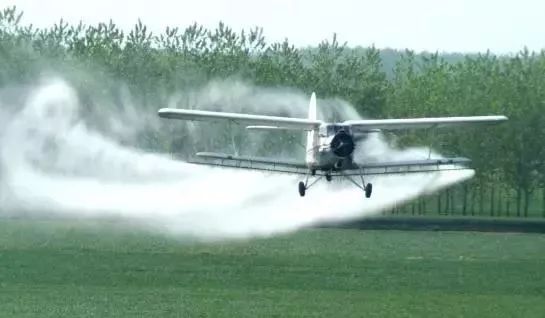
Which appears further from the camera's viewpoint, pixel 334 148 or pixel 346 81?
pixel 346 81

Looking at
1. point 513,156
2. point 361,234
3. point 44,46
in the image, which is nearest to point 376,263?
point 361,234

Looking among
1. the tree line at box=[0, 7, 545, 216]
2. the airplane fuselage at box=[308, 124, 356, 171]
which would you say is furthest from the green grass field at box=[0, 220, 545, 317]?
the tree line at box=[0, 7, 545, 216]

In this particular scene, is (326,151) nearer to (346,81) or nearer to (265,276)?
(265,276)

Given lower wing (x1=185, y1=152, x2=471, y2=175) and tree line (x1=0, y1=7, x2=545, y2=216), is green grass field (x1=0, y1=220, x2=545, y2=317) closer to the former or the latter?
lower wing (x1=185, y1=152, x2=471, y2=175)

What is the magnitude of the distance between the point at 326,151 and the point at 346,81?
135 ft

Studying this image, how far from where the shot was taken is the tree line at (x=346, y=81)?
79.6 m

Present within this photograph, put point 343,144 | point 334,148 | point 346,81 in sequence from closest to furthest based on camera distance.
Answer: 1. point 343,144
2. point 334,148
3. point 346,81

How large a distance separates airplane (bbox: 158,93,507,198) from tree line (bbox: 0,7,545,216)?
68.9ft

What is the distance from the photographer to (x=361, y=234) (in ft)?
191

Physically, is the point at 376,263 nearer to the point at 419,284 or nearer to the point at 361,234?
the point at 419,284

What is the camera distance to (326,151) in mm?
48844

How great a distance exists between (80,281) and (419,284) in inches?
293

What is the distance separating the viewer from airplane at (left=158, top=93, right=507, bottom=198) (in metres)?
48.7

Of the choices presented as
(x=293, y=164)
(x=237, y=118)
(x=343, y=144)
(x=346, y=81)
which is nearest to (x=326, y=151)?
(x=343, y=144)
